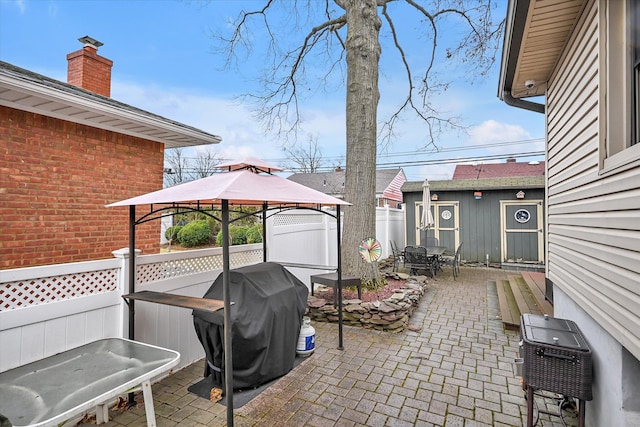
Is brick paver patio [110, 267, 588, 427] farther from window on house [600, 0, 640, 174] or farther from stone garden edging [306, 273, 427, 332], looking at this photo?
window on house [600, 0, 640, 174]

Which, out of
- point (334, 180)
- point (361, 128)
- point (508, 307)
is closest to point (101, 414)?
point (361, 128)

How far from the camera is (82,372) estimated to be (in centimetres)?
221

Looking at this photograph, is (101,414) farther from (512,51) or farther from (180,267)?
(512,51)

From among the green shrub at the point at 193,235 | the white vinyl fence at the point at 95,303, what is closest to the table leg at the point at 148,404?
the white vinyl fence at the point at 95,303

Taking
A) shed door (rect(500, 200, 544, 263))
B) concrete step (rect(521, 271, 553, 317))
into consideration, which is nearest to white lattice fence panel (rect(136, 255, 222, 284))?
concrete step (rect(521, 271, 553, 317))

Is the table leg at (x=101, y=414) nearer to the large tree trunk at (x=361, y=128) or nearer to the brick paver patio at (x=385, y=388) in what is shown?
the brick paver patio at (x=385, y=388)

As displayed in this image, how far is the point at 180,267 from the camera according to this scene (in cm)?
362

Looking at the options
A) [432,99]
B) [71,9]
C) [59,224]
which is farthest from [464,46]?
[71,9]

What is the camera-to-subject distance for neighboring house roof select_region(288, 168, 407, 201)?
59.1ft

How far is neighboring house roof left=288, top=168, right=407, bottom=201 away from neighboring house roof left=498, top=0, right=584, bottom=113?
42.2ft

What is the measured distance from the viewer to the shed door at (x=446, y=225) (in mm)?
10555

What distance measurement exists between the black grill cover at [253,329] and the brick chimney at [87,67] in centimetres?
481

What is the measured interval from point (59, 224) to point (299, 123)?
22.7ft

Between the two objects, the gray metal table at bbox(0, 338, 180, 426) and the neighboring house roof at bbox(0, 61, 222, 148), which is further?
the neighboring house roof at bbox(0, 61, 222, 148)
